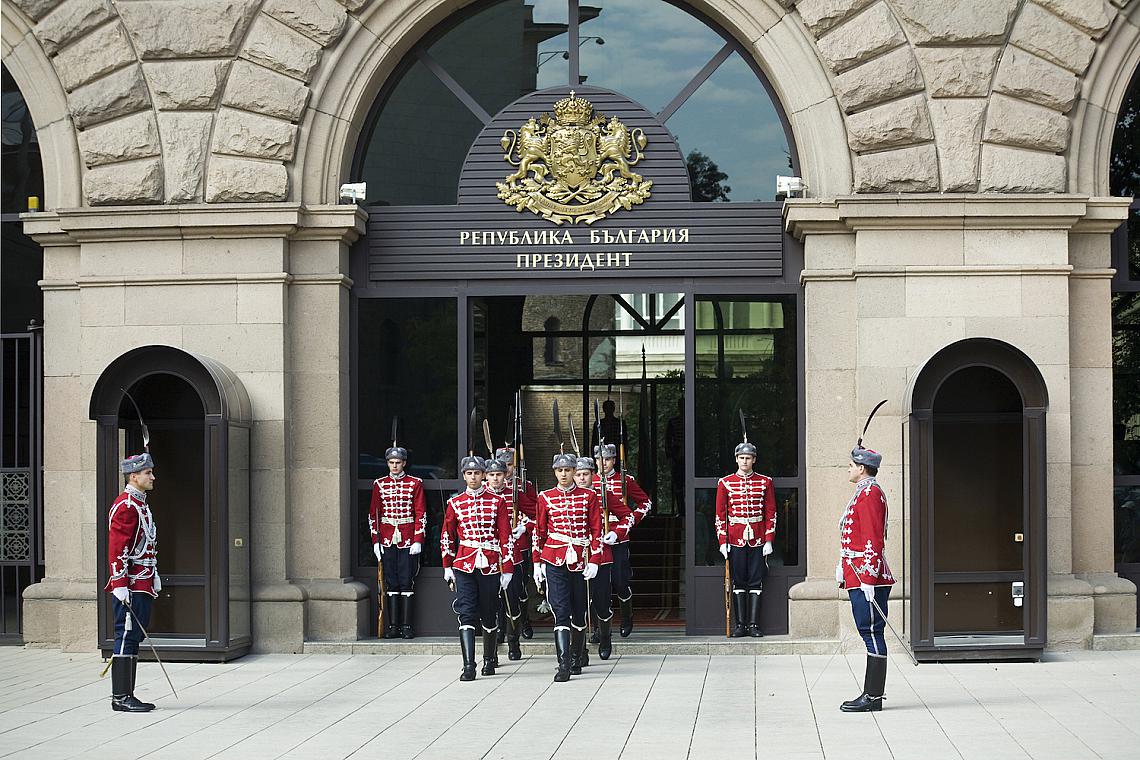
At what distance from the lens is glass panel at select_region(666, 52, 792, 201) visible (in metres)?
14.3

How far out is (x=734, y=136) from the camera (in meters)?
14.4

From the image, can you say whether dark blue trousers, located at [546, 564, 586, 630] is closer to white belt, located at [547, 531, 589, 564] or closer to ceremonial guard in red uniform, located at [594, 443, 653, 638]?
white belt, located at [547, 531, 589, 564]

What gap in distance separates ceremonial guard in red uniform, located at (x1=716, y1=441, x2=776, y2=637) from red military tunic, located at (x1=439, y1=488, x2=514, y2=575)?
250 centimetres

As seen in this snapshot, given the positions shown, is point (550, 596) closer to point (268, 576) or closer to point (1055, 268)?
point (268, 576)

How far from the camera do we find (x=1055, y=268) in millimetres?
13180

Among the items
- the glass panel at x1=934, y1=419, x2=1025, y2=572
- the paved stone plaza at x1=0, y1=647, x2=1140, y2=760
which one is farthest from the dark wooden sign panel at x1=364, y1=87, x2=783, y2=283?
the paved stone plaza at x1=0, y1=647, x2=1140, y2=760

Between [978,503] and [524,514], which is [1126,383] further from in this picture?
[524,514]

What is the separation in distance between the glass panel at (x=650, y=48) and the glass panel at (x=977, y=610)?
5473 mm

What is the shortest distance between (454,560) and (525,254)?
3.44 meters

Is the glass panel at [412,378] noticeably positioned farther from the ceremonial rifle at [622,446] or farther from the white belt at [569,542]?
the white belt at [569,542]

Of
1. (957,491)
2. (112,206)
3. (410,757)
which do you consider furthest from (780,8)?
(410,757)

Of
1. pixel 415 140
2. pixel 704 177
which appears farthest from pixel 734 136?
pixel 415 140

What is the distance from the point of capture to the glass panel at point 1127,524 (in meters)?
13.7

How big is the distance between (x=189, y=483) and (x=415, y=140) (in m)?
4.05
